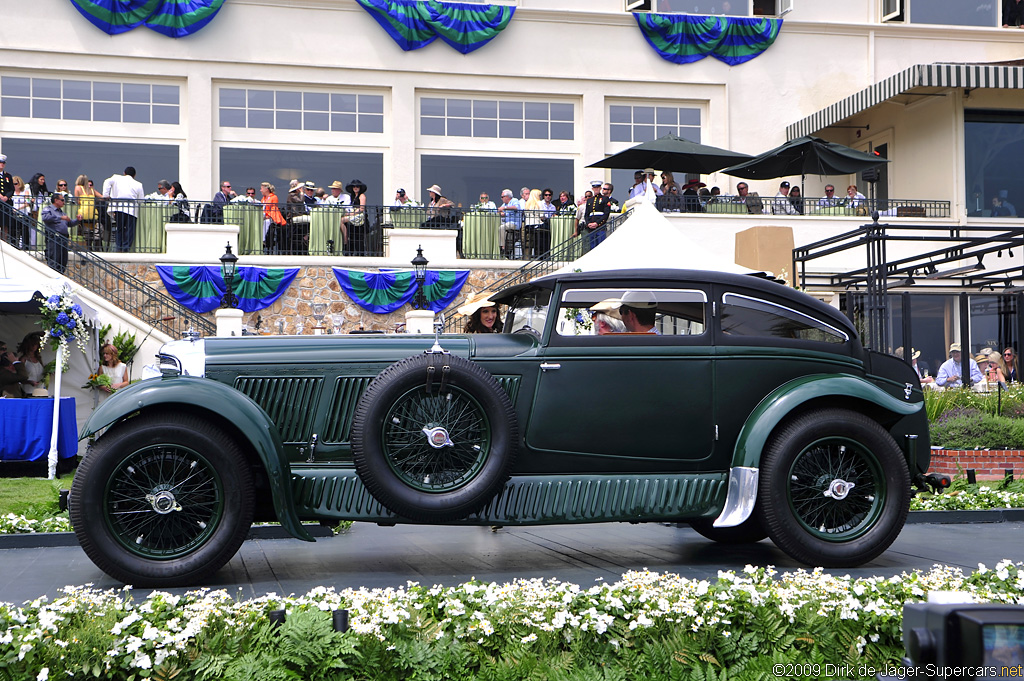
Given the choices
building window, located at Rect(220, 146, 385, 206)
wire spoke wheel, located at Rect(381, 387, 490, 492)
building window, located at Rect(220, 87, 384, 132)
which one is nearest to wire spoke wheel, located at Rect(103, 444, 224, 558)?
wire spoke wheel, located at Rect(381, 387, 490, 492)

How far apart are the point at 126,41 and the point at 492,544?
2081cm

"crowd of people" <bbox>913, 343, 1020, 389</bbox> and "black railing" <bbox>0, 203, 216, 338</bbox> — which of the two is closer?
"black railing" <bbox>0, 203, 216, 338</bbox>

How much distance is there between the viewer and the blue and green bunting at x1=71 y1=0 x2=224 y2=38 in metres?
23.4

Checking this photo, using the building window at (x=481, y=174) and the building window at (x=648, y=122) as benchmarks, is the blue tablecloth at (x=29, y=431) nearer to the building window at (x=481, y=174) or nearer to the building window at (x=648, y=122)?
the building window at (x=481, y=174)

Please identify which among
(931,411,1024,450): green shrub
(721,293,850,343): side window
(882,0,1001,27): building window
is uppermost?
(882,0,1001,27): building window

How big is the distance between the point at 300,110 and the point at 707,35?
10948 millimetres

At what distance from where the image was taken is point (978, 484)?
10016mm

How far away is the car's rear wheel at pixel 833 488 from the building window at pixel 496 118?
20.7 m

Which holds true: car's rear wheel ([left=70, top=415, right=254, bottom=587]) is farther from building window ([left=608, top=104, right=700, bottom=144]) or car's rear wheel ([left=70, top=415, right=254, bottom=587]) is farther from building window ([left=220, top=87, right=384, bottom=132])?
building window ([left=608, top=104, right=700, bottom=144])

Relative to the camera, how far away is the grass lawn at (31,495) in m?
8.21

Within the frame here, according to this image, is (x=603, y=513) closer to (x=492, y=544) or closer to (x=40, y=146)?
(x=492, y=544)

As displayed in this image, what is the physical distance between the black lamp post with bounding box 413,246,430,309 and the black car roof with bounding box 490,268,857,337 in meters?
13.5

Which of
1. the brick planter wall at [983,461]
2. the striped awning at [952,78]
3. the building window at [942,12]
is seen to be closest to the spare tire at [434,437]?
the brick planter wall at [983,461]

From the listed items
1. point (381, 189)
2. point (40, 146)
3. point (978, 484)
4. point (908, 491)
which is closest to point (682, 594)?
point (908, 491)
